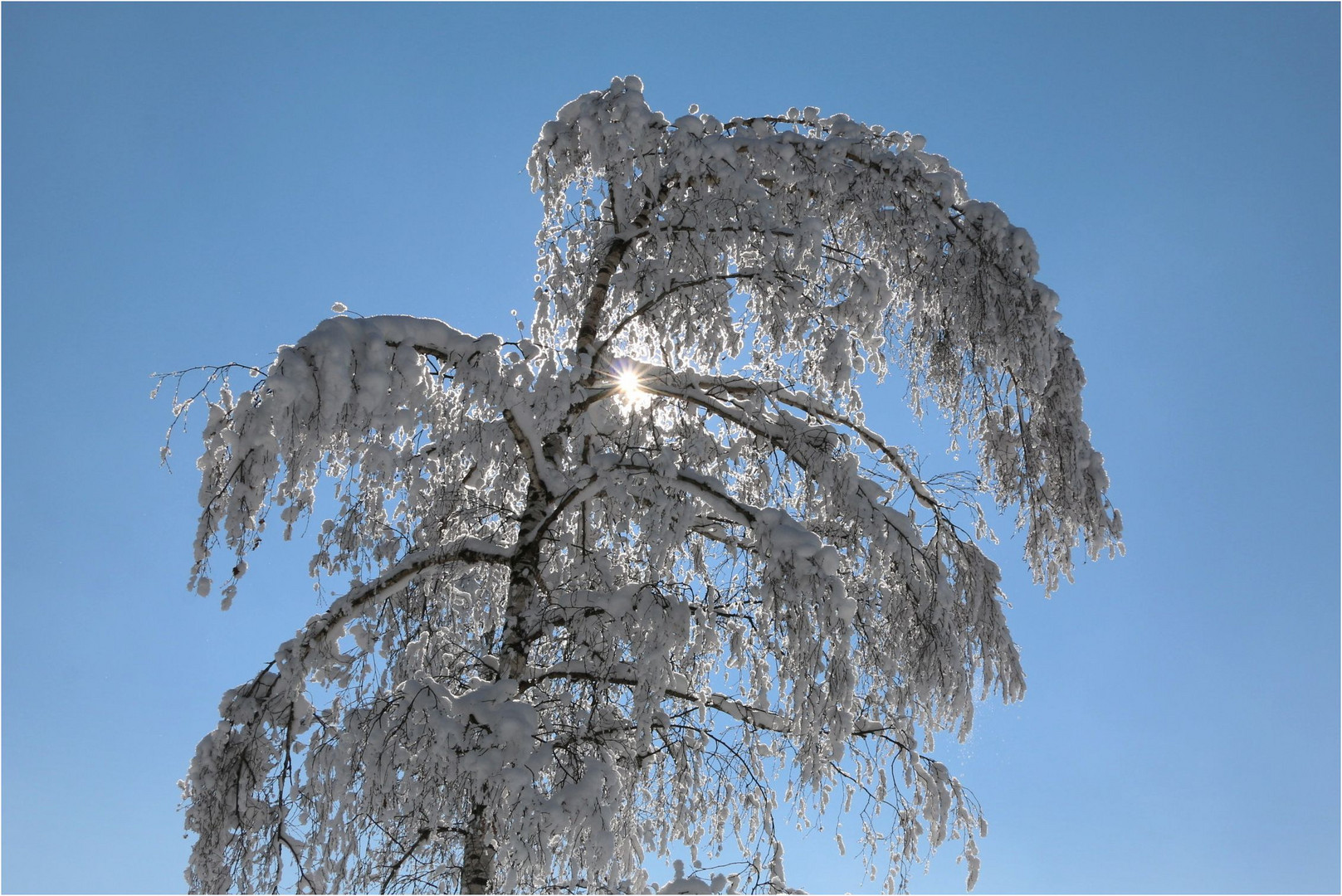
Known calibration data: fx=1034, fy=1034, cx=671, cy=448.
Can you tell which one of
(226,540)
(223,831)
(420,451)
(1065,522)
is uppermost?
(420,451)

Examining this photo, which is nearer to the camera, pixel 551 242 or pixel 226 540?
pixel 226 540

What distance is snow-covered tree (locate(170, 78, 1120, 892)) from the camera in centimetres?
439

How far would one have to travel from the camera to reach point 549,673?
5.17 metres

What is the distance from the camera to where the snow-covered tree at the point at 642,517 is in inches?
173

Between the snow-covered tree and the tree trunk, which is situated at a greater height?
the snow-covered tree

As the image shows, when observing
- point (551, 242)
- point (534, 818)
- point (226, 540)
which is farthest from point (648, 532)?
point (551, 242)

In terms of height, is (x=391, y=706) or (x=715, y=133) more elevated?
(x=715, y=133)

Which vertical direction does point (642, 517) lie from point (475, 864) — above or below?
above

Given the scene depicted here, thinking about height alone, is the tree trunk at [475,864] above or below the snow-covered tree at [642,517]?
below

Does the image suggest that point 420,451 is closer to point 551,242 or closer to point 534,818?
point 551,242

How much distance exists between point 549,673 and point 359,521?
5.31ft

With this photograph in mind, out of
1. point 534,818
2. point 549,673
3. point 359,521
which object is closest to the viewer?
point 534,818

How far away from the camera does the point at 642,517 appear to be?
17.5 feet

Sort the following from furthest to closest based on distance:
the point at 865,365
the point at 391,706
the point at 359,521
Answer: the point at 359,521 < the point at 865,365 < the point at 391,706
